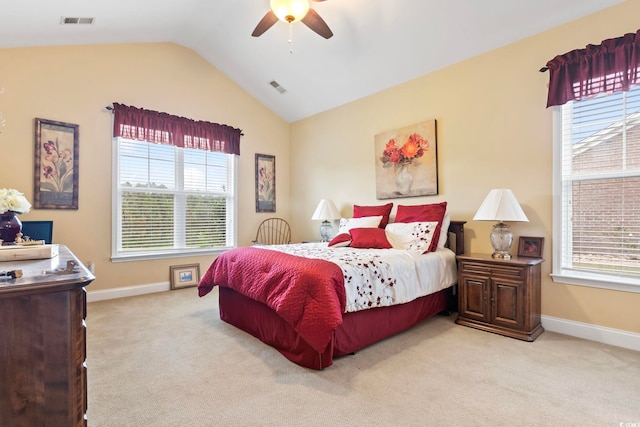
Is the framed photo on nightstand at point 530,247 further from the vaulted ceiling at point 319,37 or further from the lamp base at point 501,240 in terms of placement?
the vaulted ceiling at point 319,37

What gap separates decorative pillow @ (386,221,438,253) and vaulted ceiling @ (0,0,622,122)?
190 centimetres

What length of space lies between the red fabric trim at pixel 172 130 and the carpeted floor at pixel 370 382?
2499 millimetres

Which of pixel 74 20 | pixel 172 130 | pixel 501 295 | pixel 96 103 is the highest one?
pixel 74 20

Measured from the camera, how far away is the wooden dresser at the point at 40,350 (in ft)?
3.18

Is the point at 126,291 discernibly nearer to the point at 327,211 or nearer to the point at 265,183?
the point at 265,183

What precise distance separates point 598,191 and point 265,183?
14.3 feet

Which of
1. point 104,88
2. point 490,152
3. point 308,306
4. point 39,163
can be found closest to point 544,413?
point 308,306

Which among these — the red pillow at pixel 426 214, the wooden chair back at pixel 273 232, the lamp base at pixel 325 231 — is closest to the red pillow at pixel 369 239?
the red pillow at pixel 426 214

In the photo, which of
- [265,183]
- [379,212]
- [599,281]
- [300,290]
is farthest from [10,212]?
[599,281]

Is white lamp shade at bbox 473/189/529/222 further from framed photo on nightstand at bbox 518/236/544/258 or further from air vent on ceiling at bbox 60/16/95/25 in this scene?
air vent on ceiling at bbox 60/16/95/25

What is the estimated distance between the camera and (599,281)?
2.64m

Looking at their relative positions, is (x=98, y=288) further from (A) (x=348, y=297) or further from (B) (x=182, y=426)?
(A) (x=348, y=297)

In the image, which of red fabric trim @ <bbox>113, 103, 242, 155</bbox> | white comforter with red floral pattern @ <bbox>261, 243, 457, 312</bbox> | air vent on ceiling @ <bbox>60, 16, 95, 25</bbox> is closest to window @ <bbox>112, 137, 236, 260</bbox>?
red fabric trim @ <bbox>113, 103, 242, 155</bbox>

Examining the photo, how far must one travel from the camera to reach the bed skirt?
88.9 inches
